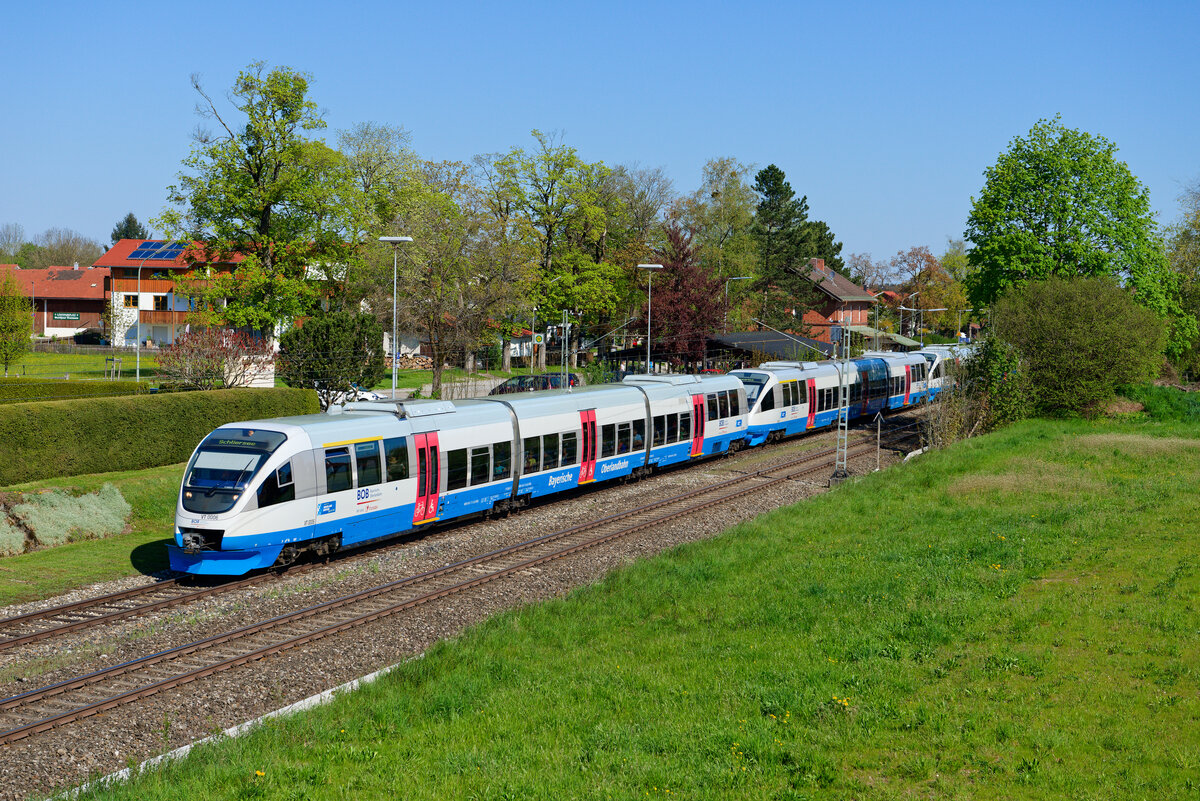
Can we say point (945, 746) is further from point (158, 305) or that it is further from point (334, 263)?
point (158, 305)

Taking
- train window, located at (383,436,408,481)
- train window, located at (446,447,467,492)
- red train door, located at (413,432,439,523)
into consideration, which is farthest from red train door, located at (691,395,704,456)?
train window, located at (383,436,408,481)

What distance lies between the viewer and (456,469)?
22.4m

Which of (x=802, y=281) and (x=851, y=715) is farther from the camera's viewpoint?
(x=802, y=281)

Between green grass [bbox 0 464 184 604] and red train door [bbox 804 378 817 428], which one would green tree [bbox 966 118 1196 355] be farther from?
green grass [bbox 0 464 184 604]

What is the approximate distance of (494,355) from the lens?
85125mm

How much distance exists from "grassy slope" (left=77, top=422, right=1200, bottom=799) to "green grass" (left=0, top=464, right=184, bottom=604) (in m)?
9.22

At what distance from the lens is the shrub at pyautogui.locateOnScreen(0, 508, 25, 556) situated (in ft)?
70.2

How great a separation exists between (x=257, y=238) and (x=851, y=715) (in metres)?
45.8

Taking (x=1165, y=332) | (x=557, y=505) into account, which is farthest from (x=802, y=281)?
(x=557, y=505)

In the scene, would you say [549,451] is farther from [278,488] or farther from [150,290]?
[150,290]

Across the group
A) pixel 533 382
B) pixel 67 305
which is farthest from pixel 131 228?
pixel 533 382

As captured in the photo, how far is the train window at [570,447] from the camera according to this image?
85.8ft

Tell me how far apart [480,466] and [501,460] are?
81 centimetres

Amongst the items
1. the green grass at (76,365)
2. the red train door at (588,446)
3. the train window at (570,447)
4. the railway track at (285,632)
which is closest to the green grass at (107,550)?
the railway track at (285,632)
